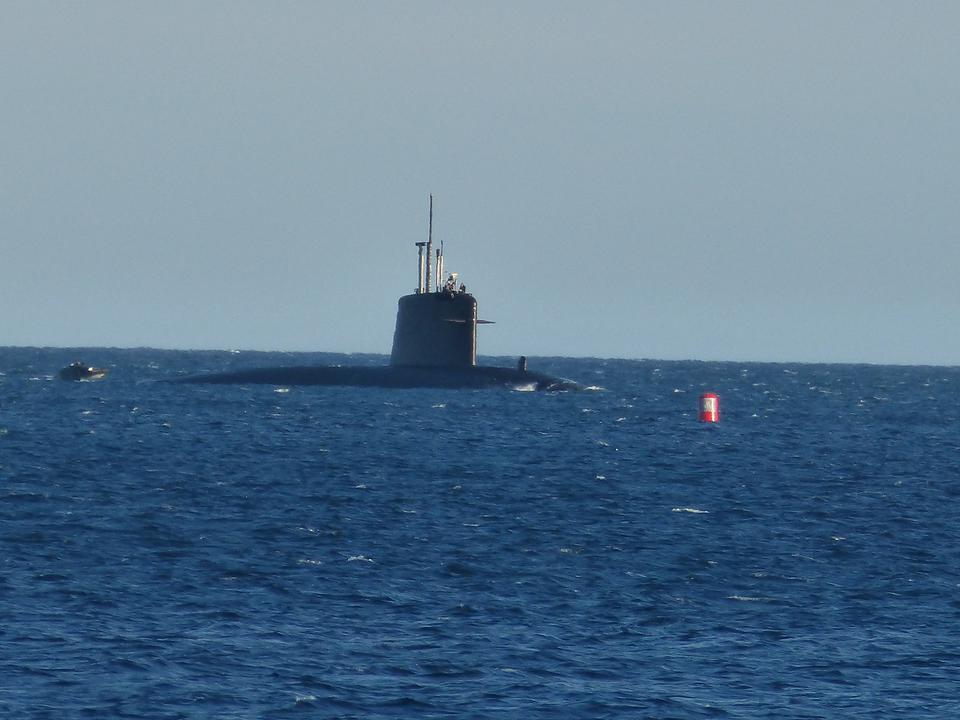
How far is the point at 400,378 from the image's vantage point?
92438 millimetres

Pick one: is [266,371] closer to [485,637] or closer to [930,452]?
[930,452]

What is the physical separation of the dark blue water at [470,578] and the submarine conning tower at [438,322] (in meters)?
17.5

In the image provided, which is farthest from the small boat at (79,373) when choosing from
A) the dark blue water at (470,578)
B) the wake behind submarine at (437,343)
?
the dark blue water at (470,578)

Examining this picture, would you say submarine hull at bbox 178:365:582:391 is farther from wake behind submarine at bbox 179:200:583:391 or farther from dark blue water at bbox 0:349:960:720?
dark blue water at bbox 0:349:960:720

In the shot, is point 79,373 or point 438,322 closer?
point 438,322

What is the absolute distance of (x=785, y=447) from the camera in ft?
221

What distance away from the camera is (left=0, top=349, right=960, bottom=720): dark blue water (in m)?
22.3

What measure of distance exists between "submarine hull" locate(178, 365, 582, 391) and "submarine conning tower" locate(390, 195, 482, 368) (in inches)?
49.0

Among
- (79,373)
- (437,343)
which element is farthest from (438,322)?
(79,373)

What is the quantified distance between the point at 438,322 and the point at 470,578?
53.2 m

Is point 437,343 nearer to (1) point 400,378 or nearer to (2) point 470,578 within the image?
(1) point 400,378

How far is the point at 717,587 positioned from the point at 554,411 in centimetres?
5515

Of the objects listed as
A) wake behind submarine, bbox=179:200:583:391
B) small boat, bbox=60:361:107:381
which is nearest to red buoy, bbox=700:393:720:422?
wake behind submarine, bbox=179:200:583:391

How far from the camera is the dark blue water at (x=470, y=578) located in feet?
73.3
